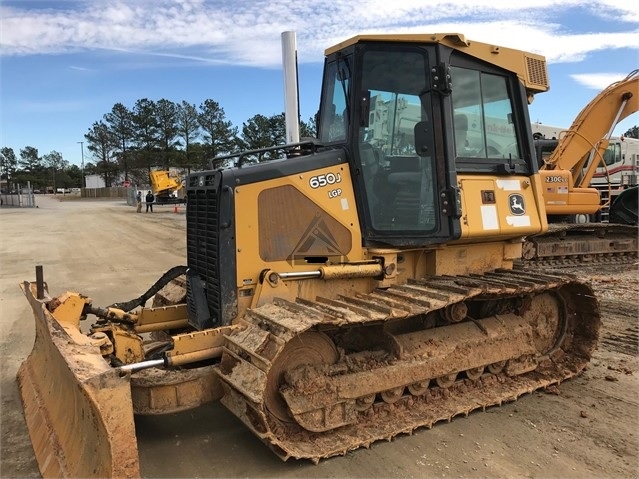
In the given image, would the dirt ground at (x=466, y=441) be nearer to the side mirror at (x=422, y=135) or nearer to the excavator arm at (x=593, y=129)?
→ the side mirror at (x=422, y=135)

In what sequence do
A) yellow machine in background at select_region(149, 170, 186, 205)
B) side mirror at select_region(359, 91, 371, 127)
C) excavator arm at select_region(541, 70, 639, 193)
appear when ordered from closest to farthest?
side mirror at select_region(359, 91, 371, 127) → excavator arm at select_region(541, 70, 639, 193) → yellow machine in background at select_region(149, 170, 186, 205)

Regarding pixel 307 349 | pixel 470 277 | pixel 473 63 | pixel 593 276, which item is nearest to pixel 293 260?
pixel 307 349

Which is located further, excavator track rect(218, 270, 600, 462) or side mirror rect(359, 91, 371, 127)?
side mirror rect(359, 91, 371, 127)

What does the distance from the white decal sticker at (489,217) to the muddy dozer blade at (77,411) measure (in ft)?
10.4

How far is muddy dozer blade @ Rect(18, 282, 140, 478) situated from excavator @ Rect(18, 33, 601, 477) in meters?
0.03

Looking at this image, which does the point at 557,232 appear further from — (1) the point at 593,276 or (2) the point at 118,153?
(2) the point at 118,153

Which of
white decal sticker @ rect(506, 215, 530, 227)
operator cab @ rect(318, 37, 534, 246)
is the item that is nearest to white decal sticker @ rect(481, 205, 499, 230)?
white decal sticker @ rect(506, 215, 530, 227)

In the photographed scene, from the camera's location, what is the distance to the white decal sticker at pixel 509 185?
16.3 feet

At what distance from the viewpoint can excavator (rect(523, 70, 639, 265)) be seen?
11742 mm

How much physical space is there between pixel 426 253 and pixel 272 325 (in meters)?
1.86

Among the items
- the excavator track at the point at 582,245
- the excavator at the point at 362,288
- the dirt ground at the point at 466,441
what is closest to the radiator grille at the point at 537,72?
the excavator at the point at 362,288

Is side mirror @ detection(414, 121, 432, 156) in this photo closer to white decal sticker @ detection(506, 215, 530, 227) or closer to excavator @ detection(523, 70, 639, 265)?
white decal sticker @ detection(506, 215, 530, 227)

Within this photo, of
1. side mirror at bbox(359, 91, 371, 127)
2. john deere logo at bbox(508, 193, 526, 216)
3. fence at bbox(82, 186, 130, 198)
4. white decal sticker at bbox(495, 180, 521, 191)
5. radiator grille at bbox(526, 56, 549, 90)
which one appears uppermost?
fence at bbox(82, 186, 130, 198)

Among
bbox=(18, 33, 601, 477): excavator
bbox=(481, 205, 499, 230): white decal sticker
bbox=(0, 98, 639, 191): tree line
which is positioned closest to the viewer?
bbox=(18, 33, 601, 477): excavator
